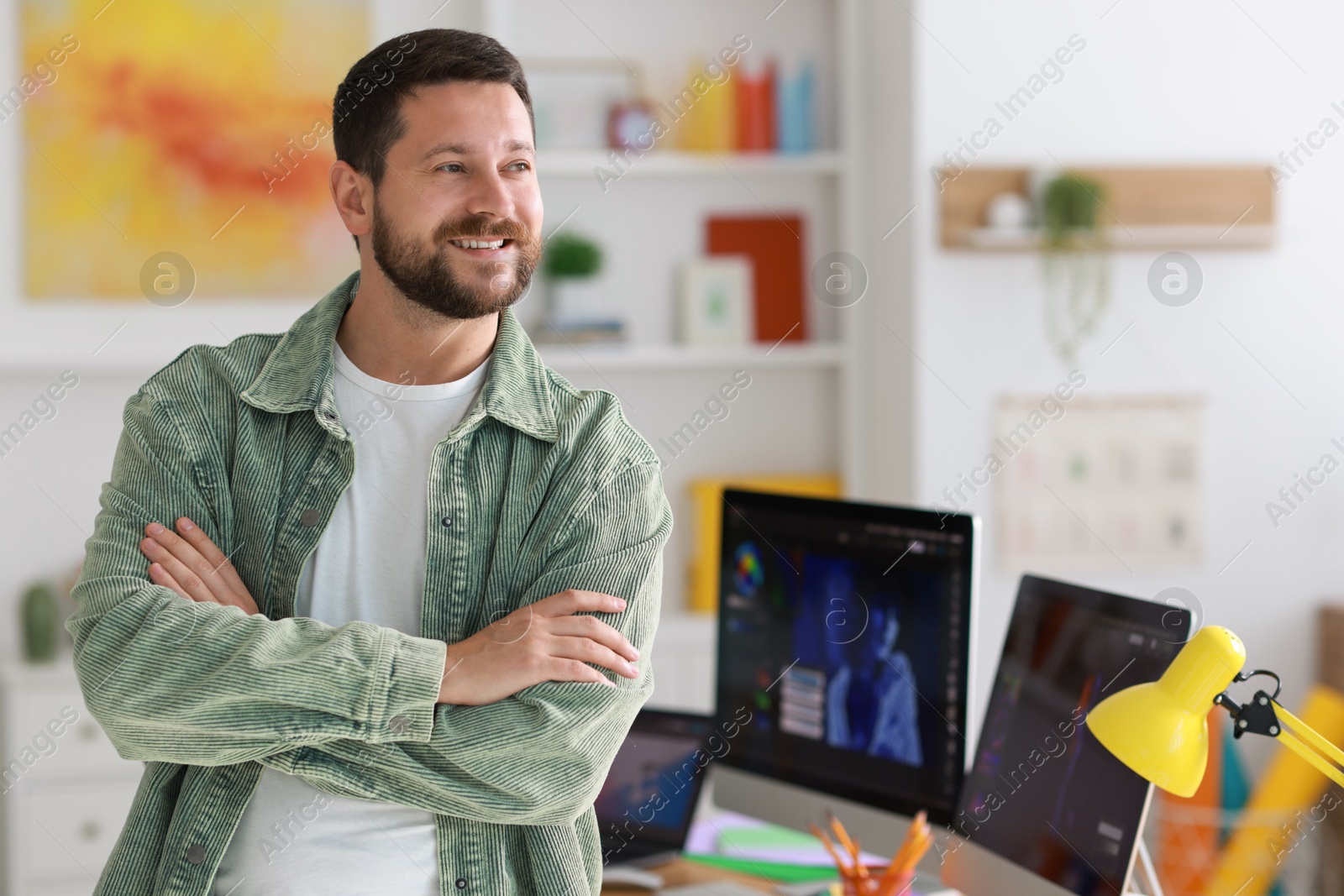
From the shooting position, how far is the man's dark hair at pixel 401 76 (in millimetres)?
1486

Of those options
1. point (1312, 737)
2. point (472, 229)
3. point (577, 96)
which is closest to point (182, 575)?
point (472, 229)

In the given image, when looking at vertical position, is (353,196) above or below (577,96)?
below

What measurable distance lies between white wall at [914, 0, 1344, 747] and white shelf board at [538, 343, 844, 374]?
40 centimetres

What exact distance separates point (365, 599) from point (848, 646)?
0.69 meters

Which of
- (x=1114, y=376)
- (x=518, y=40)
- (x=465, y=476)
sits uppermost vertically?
(x=518, y=40)

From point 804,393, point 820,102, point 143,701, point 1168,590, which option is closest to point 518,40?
point 820,102

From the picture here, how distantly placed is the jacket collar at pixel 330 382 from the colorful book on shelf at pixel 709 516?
205cm

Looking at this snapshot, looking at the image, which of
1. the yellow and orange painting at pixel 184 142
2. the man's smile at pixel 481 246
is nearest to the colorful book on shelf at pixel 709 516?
the yellow and orange painting at pixel 184 142

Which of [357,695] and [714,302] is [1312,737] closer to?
[357,695]

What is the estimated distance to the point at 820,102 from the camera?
371cm

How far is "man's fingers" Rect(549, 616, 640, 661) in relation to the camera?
1.36 m

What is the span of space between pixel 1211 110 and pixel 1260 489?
105 cm

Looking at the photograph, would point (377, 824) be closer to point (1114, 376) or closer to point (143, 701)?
point (143, 701)

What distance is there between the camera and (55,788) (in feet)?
10.1
